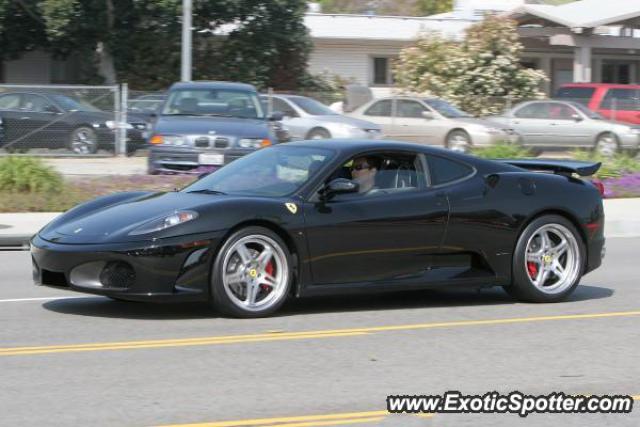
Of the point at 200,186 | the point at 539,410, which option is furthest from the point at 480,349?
the point at 200,186

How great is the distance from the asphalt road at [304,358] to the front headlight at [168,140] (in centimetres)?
847

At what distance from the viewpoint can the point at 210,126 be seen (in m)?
18.3

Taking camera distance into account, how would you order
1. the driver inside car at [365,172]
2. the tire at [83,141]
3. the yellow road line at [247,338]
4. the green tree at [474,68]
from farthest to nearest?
the green tree at [474,68]
the tire at [83,141]
the driver inside car at [365,172]
the yellow road line at [247,338]

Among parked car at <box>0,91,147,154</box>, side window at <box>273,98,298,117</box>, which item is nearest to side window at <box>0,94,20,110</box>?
parked car at <box>0,91,147,154</box>

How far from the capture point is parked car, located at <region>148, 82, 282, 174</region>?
1800 centimetres

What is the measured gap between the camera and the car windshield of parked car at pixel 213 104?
1911 cm

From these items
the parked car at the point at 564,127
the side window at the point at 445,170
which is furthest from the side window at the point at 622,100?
the side window at the point at 445,170

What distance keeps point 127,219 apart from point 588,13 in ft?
107

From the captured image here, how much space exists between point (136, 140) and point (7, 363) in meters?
18.0

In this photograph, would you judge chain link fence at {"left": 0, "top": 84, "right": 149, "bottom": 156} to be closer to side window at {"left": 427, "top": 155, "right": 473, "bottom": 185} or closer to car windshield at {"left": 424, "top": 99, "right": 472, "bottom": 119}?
car windshield at {"left": 424, "top": 99, "right": 472, "bottom": 119}

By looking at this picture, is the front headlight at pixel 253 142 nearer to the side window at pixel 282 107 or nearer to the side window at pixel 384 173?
the side window at pixel 282 107

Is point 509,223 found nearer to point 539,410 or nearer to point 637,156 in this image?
point 539,410

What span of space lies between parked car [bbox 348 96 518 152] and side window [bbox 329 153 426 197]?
16407 mm

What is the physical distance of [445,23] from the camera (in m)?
43.8
